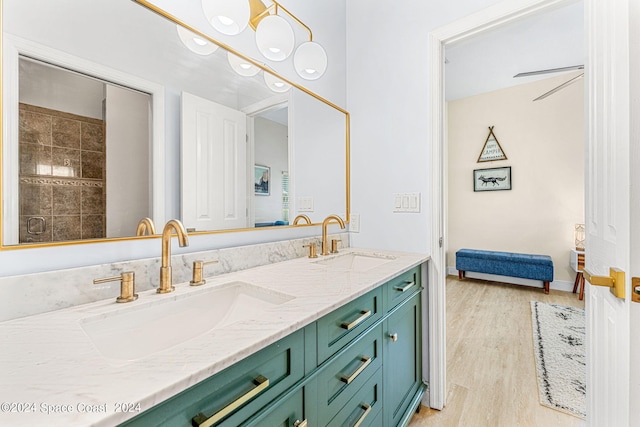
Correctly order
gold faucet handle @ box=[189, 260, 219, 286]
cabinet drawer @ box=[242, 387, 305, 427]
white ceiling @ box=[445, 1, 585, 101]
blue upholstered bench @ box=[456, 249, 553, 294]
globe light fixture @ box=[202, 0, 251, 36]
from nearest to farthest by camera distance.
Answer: cabinet drawer @ box=[242, 387, 305, 427] < gold faucet handle @ box=[189, 260, 219, 286] < globe light fixture @ box=[202, 0, 251, 36] < white ceiling @ box=[445, 1, 585, 101] < blue upholstered bench @ box=[456, 249, 553, 294]

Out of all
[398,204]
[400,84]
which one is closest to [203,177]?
[398,204]

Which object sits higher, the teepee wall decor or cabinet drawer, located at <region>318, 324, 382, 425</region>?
the teepee wall decor

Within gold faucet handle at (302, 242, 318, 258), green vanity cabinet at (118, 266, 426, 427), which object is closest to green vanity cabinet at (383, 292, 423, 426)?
green vanity cabinet at (118, 266, 426, 427)

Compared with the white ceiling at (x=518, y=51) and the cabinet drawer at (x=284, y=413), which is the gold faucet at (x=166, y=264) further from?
the white ceiling at (x=518, y=51)

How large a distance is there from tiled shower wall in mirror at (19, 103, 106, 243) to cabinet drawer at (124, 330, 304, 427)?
652 millimetres

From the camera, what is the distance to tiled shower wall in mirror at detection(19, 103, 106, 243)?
78 centimetres

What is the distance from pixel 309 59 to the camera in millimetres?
1542

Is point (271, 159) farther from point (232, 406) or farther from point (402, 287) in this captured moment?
point (232, 406)

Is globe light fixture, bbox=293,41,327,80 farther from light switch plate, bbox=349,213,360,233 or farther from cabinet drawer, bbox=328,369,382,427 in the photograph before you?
cabinet drawer, bbox=328,369,382,427

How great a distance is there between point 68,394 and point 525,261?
14.4ft

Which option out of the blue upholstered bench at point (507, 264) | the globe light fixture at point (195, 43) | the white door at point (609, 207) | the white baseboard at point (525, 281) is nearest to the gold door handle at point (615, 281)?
the white door at point (609, 207)

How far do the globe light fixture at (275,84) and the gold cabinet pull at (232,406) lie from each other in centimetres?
136

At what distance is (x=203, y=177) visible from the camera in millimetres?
1195

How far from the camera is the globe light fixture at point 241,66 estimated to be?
1316 mm
